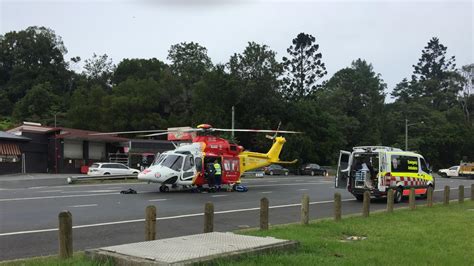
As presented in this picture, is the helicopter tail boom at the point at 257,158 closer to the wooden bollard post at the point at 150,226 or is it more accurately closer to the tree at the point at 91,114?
the wooden bollard post at the point at 150,226

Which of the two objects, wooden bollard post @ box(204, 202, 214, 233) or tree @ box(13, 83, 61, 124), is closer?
wooden bollard post @ box(204, 202, 214, 233)

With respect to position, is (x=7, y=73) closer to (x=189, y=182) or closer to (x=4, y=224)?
(x=189, y=182)

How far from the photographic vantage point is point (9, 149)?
47562mm

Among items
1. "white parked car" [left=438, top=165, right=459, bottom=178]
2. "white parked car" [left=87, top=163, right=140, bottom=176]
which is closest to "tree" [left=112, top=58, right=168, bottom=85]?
"white parked car" [left=87, top=163, right=140, bottom=176]

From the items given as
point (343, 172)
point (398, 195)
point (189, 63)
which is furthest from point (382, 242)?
point (189, 63)

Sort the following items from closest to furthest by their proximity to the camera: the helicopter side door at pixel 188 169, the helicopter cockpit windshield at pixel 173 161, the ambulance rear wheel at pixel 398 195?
1. the ambulance rear wheel at pixel 398 195
2. the helicopter cockpit windshield at pixel 173 161
3. the helicopter side door at pixel 188 169

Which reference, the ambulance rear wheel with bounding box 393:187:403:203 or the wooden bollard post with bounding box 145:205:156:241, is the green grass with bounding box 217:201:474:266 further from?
the ambulance rear wheel with bounding box 393:187:403:203

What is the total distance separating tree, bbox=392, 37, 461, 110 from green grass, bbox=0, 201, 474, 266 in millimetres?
108566

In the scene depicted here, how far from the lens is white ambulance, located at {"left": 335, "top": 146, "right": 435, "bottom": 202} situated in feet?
71.2

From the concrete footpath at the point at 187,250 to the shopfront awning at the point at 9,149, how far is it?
4299 cm

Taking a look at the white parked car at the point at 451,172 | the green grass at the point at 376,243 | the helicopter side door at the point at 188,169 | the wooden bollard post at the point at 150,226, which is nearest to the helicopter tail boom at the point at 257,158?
the helicopter side door at the point at 188,169

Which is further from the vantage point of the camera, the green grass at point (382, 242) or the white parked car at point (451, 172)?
the white parked car at point (451, 172)

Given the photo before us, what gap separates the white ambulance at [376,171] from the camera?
2170 centimetres

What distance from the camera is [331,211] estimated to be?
1805cm
